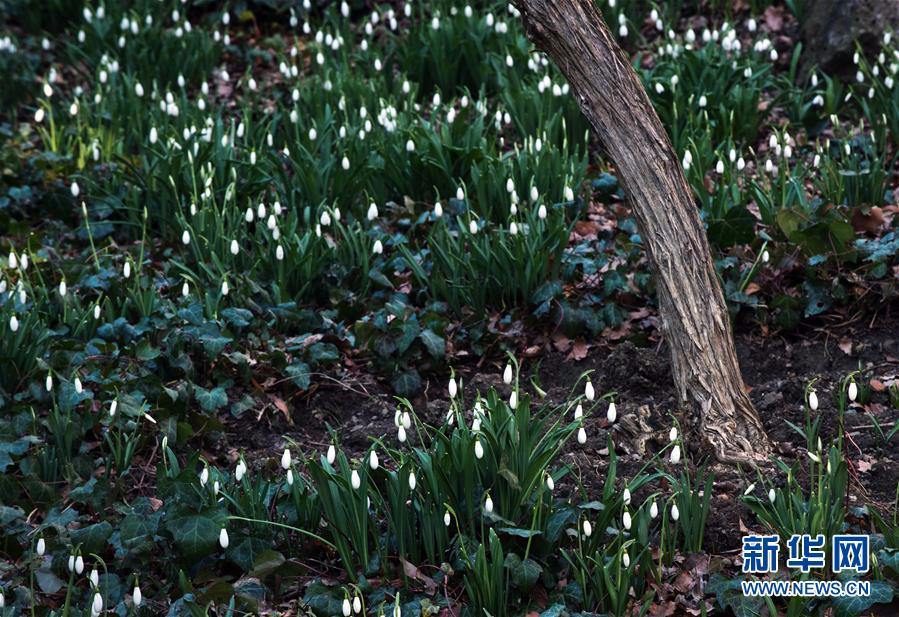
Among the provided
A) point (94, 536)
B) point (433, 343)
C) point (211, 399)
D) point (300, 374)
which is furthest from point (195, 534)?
point (433, 343)

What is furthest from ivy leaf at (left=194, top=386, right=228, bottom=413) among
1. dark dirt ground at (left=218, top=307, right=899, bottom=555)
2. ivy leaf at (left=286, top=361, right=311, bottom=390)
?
ivy leaf at (left=286, top=361, right=311, bottom=390)

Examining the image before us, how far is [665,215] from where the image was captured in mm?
3367

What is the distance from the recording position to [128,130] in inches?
223

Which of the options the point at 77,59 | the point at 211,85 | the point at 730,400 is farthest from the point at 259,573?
the point at 77,59

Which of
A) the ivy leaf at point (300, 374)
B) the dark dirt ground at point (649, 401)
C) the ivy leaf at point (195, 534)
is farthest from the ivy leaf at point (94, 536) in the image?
the ivy leaf at point (300, 374)

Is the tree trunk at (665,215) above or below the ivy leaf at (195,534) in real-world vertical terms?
above

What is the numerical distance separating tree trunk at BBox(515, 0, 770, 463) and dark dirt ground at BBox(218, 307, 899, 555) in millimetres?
175

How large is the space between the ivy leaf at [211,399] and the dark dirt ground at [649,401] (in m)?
0.19

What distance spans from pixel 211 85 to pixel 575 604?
466 cm

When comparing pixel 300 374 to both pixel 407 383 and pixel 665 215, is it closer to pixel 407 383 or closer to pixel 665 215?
pixel 407 383

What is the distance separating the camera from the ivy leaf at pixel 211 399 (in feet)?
12.3

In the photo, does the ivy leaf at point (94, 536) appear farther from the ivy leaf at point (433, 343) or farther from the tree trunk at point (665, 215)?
the tree trunk at point (665, 215)

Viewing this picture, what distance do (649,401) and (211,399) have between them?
156 cm

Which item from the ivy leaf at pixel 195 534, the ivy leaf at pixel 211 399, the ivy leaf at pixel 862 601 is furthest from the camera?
the ivy leaf at pixel 211 399
